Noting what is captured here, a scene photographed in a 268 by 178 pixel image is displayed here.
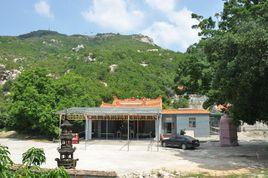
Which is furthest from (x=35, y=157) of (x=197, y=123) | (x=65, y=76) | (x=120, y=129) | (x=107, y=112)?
(x=65, y=76)

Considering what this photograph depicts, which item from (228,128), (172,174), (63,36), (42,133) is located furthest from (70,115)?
(63,36)

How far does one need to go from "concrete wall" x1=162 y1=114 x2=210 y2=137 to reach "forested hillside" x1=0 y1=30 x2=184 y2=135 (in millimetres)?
3789

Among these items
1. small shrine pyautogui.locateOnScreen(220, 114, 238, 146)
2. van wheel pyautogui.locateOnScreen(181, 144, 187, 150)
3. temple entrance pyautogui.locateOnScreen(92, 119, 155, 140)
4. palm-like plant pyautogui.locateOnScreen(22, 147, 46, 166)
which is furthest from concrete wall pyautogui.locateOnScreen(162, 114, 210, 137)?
palm-like plant pyautogui.locateOnScreen(22, 147, 46, 166)

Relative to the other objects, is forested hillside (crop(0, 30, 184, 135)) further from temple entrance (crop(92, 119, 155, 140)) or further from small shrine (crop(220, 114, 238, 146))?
small shrine (crop(220, 114, 238, 146))

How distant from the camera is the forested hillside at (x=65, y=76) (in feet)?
129

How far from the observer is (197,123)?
42156 millimetres

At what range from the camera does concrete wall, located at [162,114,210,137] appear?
41.3 metres

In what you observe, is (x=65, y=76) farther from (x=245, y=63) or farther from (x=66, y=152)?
(x=245, y=63)

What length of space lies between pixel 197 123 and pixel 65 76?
56.7ft

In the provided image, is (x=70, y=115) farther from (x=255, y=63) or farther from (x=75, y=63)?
(x=75, y=63)

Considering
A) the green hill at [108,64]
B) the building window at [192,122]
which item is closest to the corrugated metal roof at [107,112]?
the building window at [192,122]

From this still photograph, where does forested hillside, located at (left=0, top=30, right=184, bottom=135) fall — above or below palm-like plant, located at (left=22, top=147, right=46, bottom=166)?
above

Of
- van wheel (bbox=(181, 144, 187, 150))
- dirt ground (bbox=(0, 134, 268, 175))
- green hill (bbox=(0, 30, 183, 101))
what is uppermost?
green hill (bbox=(0, 30, 183, 101))

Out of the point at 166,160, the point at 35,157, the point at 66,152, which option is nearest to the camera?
the point at 35,157
